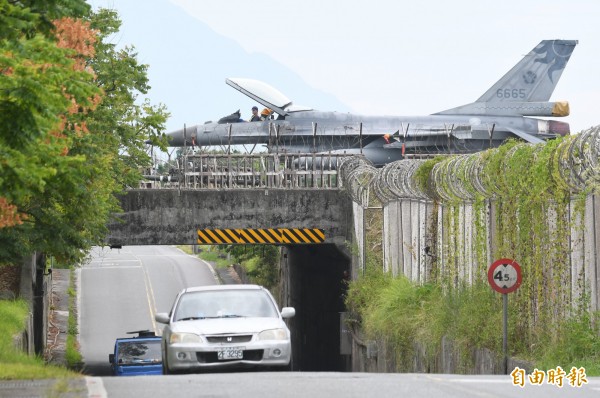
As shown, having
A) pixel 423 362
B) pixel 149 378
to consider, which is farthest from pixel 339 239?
pixel 149 378

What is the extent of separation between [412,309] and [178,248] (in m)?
106

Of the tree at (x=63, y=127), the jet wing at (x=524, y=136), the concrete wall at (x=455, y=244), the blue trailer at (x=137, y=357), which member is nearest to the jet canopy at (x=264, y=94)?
the jet wing at (x=524, y=136)

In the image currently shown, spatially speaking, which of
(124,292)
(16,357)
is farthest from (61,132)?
(124,292)

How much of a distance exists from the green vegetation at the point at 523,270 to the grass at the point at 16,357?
634 centimetres

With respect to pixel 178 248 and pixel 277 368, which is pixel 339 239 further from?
pixel 178 248

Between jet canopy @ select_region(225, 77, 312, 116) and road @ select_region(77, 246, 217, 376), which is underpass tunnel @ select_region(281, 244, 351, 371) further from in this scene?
jet canopy @ select_region(225, 77, 312, 116)

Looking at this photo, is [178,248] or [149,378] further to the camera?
[178,248]

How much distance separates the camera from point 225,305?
18.3 meters

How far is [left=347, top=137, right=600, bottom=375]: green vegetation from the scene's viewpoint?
685 inches

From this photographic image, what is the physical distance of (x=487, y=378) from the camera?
14.4 m

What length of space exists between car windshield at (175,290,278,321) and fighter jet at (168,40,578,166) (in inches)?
→ 1302

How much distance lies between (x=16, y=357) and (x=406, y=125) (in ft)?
145

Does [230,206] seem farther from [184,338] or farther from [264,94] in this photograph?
[184,338]

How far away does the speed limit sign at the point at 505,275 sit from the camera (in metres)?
19.1
